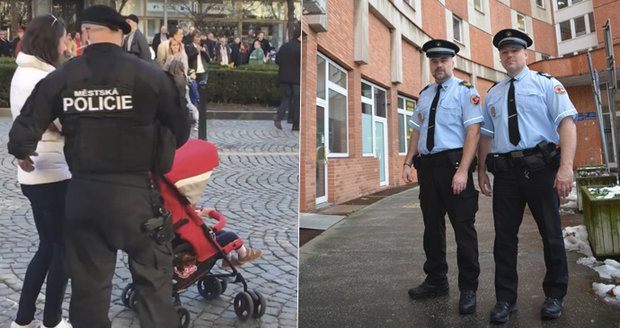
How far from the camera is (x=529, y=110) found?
185cm

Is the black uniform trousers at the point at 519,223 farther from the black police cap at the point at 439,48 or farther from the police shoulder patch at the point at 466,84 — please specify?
the black police cap at the point at 439,48

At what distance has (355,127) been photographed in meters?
1.39

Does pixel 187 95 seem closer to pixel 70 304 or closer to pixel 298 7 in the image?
pixel 298 7

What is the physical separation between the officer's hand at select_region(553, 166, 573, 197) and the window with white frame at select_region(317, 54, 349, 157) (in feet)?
2.61

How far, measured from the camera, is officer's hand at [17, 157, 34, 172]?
145 centimetres

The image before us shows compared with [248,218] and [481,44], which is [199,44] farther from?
[481,44]

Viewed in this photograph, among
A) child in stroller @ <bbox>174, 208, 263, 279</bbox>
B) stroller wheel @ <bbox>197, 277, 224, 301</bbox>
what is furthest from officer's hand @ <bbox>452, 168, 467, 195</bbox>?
stroller wheel @ <bbox>197, 277, 224, 301</bbox>

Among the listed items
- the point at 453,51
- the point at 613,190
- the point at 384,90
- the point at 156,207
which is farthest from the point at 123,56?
the point at 613,190

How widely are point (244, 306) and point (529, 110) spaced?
1.15 meters

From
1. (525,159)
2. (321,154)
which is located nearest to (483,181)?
(525,159)

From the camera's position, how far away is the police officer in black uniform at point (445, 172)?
1.64 metres

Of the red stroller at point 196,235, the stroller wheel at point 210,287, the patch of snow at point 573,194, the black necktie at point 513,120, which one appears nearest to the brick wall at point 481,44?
the black necktie at point 513,120

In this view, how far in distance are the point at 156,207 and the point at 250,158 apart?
1.21 feet

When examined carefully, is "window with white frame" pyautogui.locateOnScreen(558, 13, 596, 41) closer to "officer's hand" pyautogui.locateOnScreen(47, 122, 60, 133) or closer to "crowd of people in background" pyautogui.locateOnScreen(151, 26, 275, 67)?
"crowd of people in background" pyautogui.locateOnScreen(151, 26, 275, 67)
